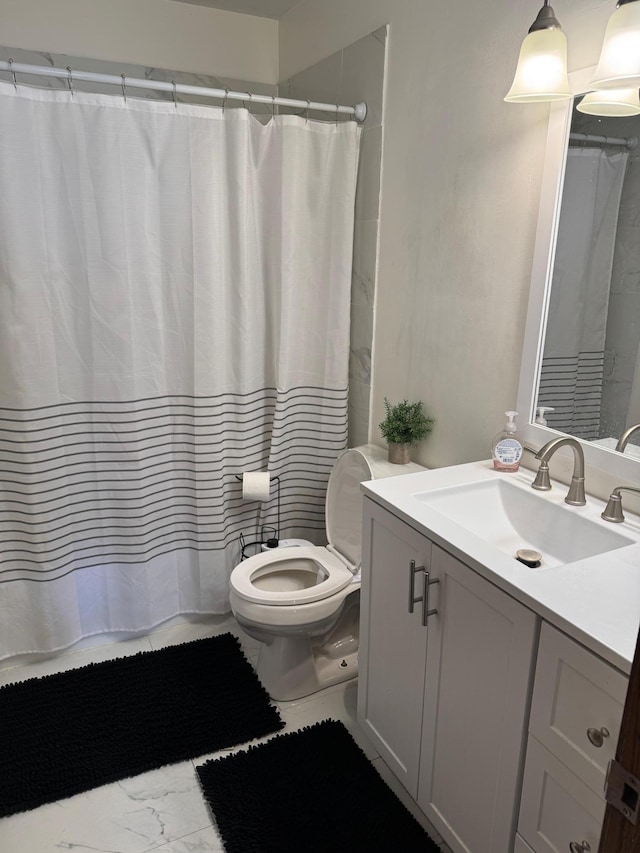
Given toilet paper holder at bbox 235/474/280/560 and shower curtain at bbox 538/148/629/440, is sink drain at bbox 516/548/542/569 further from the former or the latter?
toilet paper holder at bbox 235/474/280/560

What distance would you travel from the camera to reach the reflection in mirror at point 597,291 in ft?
4.95

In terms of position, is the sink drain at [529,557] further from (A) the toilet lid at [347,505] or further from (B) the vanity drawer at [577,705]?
(A) the toilet lid at [347,505]

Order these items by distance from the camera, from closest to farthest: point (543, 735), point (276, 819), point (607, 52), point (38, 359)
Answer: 1. point (543, 735)
2. point (607, 52)
3. point (276, 819)
4. point (38, 359)

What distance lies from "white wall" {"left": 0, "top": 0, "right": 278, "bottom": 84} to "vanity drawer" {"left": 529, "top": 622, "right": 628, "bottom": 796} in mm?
2630

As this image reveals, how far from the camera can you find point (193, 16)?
2672 millimetres

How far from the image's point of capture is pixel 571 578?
126 cm

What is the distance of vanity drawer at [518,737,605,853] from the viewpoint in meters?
1.14

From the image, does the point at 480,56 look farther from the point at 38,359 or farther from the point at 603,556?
the point at 38,359

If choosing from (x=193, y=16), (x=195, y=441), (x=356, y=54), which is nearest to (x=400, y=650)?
(x=195, y=441)

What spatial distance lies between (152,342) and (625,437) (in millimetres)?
1558

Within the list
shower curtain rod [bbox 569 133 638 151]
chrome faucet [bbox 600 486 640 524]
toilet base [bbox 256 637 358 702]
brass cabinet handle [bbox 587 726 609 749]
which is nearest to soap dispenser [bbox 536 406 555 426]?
chrome faucet [bbox 600 486 640 524]

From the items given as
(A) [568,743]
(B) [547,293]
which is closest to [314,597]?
(A) [568,743]

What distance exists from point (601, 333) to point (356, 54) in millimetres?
1464

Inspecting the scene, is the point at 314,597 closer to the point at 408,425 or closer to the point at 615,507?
the point at 408,425
